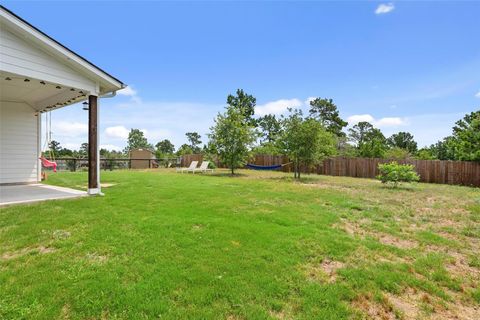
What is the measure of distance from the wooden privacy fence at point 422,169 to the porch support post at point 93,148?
10916 mm

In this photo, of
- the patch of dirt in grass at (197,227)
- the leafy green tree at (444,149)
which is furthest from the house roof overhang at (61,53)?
the leafy green tree at (444,149)

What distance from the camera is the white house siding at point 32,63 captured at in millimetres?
5165

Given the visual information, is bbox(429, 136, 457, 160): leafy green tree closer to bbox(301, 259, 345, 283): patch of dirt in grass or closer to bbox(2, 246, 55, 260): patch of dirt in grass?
bbox(301, 259, 345, 283): patch of dirt in grass

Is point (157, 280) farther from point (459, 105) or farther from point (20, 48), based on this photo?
point (459, 105)

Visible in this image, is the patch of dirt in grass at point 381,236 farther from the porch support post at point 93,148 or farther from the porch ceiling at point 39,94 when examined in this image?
the porch ceiling at point 39,94

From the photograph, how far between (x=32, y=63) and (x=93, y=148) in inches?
82.4

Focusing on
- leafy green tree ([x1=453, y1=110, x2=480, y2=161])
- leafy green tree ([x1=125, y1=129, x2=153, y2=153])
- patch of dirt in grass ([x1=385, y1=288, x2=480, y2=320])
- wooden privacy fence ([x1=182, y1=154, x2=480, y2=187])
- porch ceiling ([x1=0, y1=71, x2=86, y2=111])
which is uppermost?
leafy green tree ([x1=125, y1=129, x2=153, y2=153])

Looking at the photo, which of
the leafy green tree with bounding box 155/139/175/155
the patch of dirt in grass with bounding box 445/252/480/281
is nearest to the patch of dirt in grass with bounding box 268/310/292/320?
the patch of dirt in grass with bounding box 445/252/480/281

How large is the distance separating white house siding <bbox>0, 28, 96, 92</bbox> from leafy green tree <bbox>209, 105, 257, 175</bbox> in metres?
9.88

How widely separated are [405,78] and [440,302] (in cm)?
1314

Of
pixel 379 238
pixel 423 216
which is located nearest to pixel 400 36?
pixel 423 216

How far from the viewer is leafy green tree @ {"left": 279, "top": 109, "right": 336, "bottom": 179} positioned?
12.5 meters

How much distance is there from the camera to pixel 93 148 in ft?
21.4

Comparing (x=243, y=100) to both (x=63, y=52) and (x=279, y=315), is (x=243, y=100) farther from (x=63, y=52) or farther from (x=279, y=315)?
(x=279, y=315)
